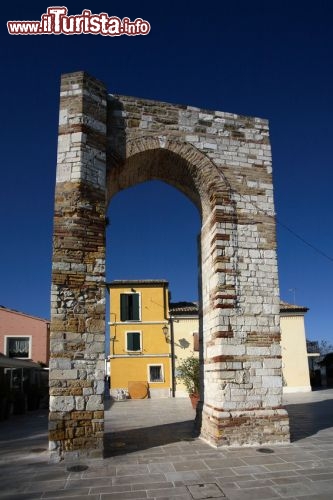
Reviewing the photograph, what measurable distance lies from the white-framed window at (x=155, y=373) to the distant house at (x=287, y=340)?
1.04m

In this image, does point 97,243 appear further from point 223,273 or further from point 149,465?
point 149,465

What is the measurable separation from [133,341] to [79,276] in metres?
14.8

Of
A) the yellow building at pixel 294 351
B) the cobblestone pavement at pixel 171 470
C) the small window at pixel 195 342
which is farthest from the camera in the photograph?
the yellow building at pixel 294 351

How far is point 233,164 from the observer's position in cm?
894

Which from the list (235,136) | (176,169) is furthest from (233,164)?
(176,169)

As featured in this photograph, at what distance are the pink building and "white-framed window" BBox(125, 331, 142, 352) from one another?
14.0 feet

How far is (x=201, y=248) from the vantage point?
967 cm

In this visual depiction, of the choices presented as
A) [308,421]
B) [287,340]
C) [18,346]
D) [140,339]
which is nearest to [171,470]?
[308,421]

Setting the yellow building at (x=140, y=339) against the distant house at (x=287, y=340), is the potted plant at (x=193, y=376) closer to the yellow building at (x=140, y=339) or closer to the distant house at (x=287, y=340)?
the distant house at (x=287, y=340)

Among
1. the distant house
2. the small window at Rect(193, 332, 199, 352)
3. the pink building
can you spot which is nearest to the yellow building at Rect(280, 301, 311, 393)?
the distant house

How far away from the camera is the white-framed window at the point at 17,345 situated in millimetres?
21656

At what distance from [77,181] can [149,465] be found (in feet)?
16.3

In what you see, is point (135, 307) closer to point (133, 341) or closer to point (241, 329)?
point (133, 341)

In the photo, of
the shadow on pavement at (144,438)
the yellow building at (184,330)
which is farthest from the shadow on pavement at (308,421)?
the yellow building at (184,330)
